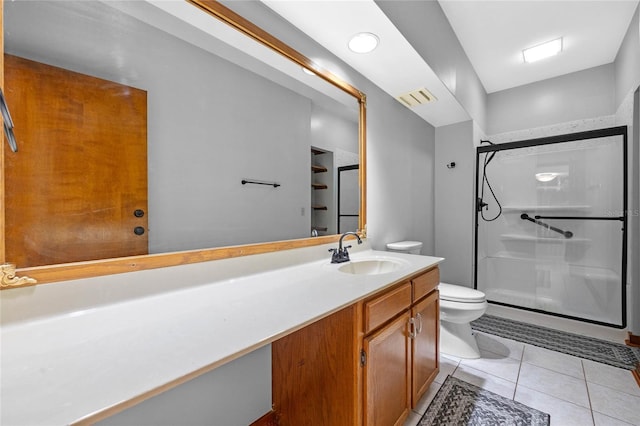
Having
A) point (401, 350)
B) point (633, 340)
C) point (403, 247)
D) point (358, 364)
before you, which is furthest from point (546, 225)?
point (358, 364)

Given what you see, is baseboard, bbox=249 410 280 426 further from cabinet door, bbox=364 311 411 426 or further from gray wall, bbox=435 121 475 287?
gray wall, bbox=435 121 475 287

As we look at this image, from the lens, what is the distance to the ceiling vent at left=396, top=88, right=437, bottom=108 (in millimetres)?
2121

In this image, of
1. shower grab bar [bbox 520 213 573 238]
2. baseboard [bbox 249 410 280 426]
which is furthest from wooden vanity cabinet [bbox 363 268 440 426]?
shower grab bar [bbox 520 213 573 238]

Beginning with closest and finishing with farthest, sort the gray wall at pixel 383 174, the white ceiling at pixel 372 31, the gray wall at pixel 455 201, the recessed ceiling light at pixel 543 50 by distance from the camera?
1. the gray wall at pixel 383 174
2. the white ceiling at pixel 372 31
3. the recessed ceiling light at pixel 543 50
4. the gray wall at pixel 455 201

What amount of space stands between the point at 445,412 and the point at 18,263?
1.91 meters

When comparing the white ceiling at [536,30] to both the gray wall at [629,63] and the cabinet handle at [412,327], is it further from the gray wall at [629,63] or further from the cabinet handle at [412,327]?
the cabinet handle at [412,327]

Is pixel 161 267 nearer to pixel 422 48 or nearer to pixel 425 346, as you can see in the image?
pixel 425 346

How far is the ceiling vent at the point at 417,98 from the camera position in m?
2.12

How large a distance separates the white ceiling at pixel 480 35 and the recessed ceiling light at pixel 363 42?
37 mm

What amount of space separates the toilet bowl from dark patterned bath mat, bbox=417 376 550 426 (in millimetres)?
369

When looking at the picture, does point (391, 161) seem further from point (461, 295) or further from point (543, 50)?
point (543, 50)

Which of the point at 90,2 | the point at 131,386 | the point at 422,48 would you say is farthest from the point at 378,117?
the point at 131,386

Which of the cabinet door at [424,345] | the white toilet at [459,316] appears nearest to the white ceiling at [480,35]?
the white toilet at [459,316]

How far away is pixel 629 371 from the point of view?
5.84 feet
